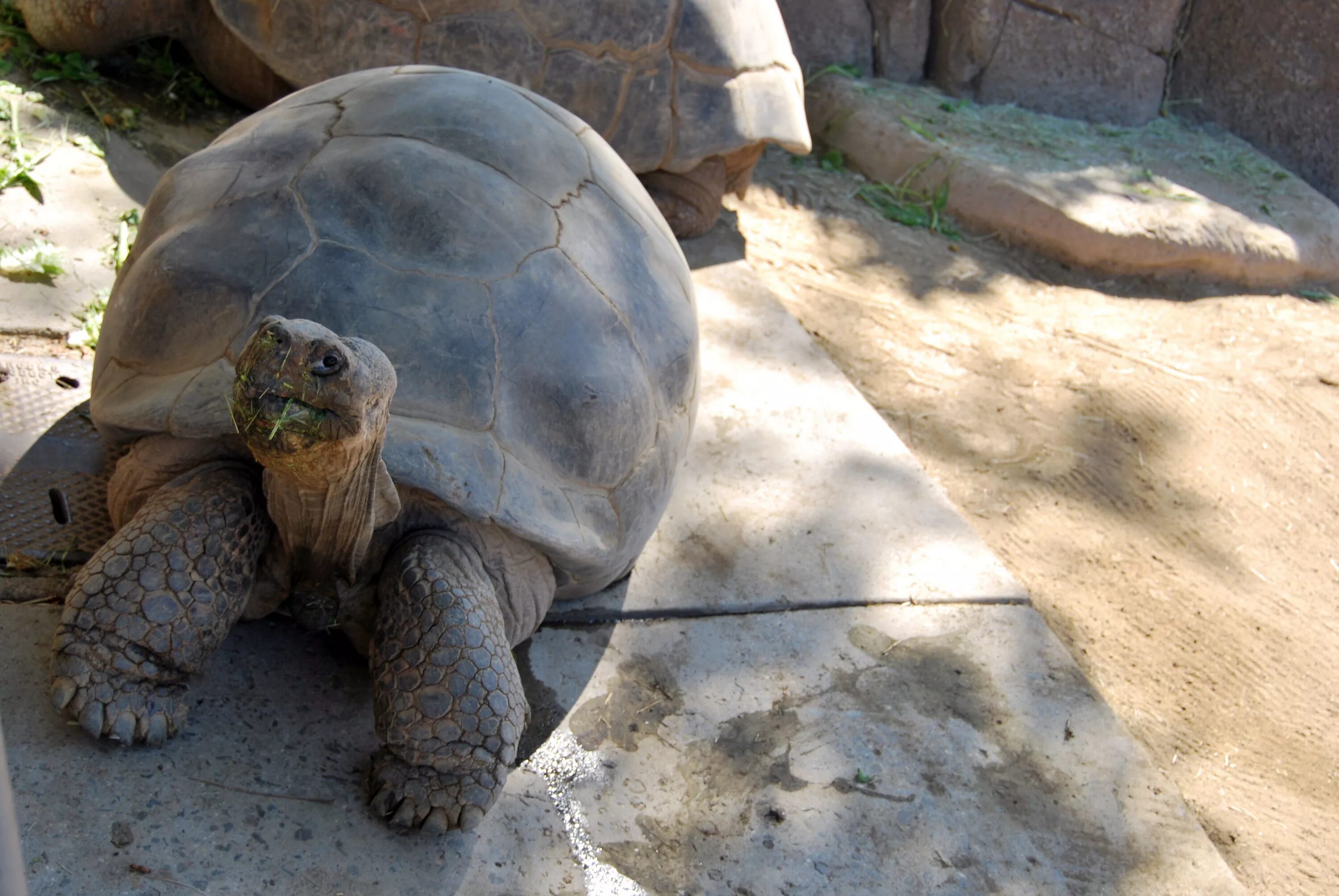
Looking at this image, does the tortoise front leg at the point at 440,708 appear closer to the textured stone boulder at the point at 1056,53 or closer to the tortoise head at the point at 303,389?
the tortoise head at the point at 303,389

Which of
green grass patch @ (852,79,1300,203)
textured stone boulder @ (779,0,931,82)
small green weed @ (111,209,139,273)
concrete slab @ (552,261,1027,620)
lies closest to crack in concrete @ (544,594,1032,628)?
concrete slab @ (552,261,1027,620)

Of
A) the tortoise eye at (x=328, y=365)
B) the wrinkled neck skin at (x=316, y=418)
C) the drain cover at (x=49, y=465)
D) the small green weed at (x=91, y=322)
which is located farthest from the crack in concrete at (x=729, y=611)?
the small green weed at (x=91, y=322)

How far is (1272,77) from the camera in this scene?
245 inches

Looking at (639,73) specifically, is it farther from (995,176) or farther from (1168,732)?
(1168,732)

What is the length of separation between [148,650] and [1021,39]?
218 inches

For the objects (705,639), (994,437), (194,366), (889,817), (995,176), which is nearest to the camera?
(194,366)

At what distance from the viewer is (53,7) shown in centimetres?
397

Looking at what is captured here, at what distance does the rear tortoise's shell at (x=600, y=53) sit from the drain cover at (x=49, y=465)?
158 centimetres

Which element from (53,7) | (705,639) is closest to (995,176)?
(705,639)

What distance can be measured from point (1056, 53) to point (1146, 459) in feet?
10.3

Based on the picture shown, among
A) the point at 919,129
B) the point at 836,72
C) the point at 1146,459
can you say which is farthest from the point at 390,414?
the point at 836,72

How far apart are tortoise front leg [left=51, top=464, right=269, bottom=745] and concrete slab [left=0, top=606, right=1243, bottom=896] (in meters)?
0.08

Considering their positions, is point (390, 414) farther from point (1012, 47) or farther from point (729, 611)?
point (1012, 47)

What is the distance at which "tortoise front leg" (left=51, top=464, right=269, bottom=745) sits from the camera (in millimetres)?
1913
